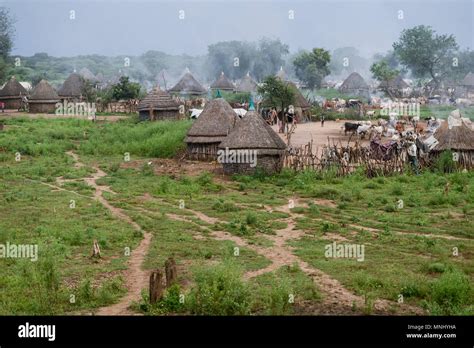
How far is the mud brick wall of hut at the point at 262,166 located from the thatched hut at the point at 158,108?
1237 cm

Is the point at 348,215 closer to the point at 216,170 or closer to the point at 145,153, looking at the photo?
the point at 216,170

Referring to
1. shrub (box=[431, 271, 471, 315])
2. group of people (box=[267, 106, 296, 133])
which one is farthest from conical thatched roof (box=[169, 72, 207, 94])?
shrub (box=[431, 271, 471, 315])

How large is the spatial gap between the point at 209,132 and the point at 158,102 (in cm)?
951

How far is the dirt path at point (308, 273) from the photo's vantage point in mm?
8352

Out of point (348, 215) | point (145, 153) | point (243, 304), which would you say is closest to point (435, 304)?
point (243, 304)

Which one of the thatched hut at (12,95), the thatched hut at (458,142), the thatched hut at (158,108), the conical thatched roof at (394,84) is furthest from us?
the conical thatched roof at (394,84)

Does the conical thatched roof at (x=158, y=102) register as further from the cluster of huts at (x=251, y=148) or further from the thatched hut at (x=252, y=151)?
the thatched hut at (x=252, y=151)

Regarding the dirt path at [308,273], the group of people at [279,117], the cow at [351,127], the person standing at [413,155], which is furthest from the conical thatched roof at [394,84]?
the dirt path at [308,273]

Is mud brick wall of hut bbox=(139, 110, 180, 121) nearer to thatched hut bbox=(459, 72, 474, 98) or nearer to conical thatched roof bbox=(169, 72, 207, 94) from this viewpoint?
conical thatched roof bbox=(169, 72, 207, 94)

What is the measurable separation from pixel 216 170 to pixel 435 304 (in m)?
11.8

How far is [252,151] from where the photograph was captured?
1834 cm

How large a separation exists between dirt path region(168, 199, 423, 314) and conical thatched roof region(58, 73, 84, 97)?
1139 inches
